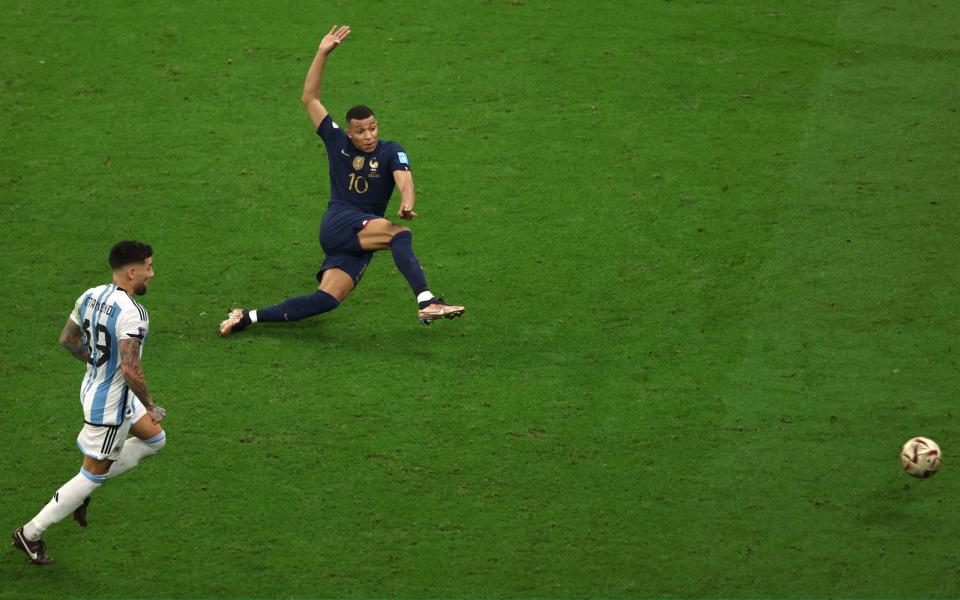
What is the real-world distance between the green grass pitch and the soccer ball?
217 mm

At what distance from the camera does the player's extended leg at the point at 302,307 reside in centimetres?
938

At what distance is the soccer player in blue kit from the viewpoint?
369 inches

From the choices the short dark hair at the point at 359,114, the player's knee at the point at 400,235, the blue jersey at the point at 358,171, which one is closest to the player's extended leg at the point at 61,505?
the player's knee at the point at 400,235

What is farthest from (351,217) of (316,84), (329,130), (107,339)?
Result: (107,339)

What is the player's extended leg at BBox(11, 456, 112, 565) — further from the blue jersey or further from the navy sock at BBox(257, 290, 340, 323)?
the blue jersey

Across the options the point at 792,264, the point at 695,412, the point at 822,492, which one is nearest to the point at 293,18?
the point at 792,264

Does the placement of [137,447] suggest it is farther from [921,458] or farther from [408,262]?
[921,458]

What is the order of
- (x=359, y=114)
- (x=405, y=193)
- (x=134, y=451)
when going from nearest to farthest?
(x=134, y=451)
(x=405, y=193)
(x=359, y=114)

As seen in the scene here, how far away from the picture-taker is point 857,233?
1053cm

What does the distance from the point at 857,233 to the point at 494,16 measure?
16.5ft

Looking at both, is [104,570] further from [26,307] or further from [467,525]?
[26,307]

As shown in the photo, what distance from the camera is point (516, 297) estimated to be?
32.4 feet

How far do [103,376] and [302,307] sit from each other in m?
2.51

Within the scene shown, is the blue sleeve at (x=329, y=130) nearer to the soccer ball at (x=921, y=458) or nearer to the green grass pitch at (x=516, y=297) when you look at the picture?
the green grass pitch at (x=516, y=297)
